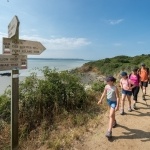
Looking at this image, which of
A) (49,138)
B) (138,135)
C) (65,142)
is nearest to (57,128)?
(49,138)

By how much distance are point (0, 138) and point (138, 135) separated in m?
3.73

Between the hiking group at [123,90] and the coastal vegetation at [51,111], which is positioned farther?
the coastal vegetation at [51,111]

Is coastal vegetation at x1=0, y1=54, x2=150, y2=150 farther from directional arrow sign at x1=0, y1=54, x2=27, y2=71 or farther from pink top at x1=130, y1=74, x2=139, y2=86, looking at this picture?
directional arrow sign at x1=0, y1=54, x2=27, y2=71

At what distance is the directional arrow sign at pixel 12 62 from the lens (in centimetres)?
469

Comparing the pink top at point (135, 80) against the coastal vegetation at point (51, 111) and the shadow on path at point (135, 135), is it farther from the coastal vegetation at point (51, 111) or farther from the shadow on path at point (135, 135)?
the shadow on path at point (135, 135)

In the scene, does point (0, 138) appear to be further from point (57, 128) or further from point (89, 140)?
point (89, 140)

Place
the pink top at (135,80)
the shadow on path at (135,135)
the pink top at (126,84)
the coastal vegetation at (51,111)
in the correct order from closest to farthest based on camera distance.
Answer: the shadow on path at (135,135) → the coastal vegetation at (51,111) → the pink top at (126,84) → the pink top at (135,80)

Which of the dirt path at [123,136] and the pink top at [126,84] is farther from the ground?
the pink top at [126,84]

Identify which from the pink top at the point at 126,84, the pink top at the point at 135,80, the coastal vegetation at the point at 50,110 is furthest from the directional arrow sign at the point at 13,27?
the pink top at the point at 135,80

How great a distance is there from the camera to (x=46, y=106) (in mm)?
7395

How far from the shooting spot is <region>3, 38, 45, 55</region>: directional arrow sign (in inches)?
188

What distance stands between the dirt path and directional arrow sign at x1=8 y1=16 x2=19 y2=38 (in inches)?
120

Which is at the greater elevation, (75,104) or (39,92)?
(39,92)

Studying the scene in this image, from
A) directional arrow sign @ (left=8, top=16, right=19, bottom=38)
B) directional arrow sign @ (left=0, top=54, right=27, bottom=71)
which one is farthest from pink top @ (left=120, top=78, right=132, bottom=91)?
directional arrow sign @ (left=8, top=16, right=19, bottom=38)
